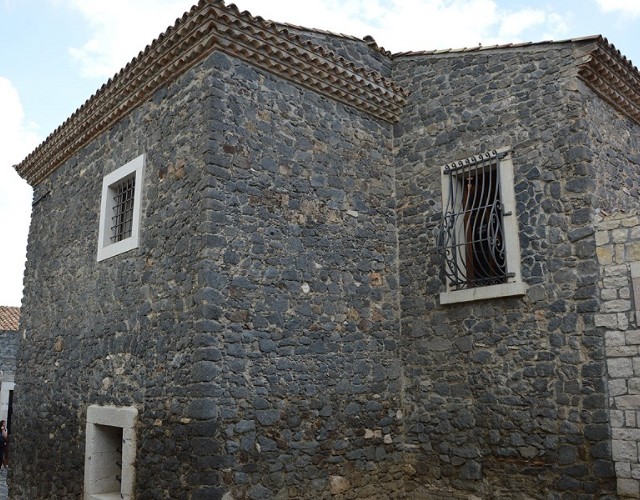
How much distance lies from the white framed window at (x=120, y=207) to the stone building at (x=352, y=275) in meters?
0.04

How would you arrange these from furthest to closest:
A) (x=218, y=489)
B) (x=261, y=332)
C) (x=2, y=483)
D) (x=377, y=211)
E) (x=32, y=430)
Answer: (x=2, y=483) → (x=32, y=430) → (x=377, y=211) → (x=261, y=332) → (x=218, y=489)

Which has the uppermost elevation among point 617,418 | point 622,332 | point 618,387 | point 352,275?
point 352,275

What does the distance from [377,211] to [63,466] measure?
544 cm

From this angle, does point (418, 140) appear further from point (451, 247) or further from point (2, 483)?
point (2, 483)

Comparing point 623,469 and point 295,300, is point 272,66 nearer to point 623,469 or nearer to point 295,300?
point 295,300

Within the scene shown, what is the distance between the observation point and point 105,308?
7992 mm

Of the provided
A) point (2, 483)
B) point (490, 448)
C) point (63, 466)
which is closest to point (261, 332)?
point (490, 448)

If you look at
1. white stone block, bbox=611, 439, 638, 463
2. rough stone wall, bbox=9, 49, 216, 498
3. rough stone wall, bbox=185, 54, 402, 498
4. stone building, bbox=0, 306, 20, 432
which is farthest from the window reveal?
stone building, bbox=0, 306, 20, 432

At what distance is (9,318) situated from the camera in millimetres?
17906

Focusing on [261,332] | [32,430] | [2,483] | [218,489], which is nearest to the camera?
[218,489]

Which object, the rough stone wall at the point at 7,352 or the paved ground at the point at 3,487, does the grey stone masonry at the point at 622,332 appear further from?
the rough stone wall at the point at 7,352

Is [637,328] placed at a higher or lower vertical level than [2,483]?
higher

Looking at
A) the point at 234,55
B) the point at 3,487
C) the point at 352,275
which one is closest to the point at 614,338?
the point at 352,275

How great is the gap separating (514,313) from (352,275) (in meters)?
1.96
